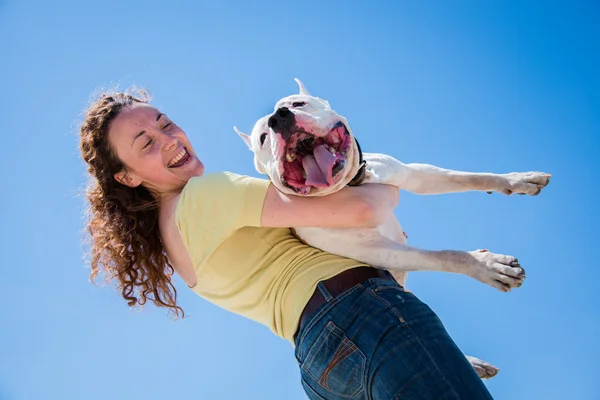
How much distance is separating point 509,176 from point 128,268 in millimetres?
2318

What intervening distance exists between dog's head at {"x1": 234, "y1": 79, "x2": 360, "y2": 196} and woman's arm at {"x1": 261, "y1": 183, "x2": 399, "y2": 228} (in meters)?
0.08

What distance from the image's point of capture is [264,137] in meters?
3.35

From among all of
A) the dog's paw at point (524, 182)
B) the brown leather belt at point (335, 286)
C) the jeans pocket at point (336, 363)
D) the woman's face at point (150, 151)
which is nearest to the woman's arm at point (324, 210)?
the brown leather belt at point (335, 286)

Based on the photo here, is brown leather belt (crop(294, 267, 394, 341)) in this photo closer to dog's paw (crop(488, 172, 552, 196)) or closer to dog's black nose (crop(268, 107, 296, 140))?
dog's black nose (crop(268, 107, 296, 140))

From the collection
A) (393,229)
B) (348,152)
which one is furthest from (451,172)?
(348,152)

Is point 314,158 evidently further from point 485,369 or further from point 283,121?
point 485,369

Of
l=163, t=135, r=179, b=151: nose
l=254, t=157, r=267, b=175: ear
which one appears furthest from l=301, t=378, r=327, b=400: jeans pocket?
l=163, t=135, r=179, b=151: nose

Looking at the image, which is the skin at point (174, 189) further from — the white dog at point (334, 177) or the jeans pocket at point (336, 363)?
the jeans pocket at point (336, 363)

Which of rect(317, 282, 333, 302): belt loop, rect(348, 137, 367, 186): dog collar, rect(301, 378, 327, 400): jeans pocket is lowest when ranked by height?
rect(301, 378, 327, 400): jeans pocket

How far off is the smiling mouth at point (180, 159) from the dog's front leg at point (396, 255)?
73 cm

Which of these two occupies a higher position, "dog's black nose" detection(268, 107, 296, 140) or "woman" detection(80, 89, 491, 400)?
"dog's black nose" detection(268, 107, 296, 140)

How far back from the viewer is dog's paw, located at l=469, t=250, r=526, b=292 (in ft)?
9.48

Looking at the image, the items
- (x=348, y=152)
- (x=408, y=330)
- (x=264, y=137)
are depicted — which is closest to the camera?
(x=408, y=330)

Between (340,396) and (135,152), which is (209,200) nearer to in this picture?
(135,152)
